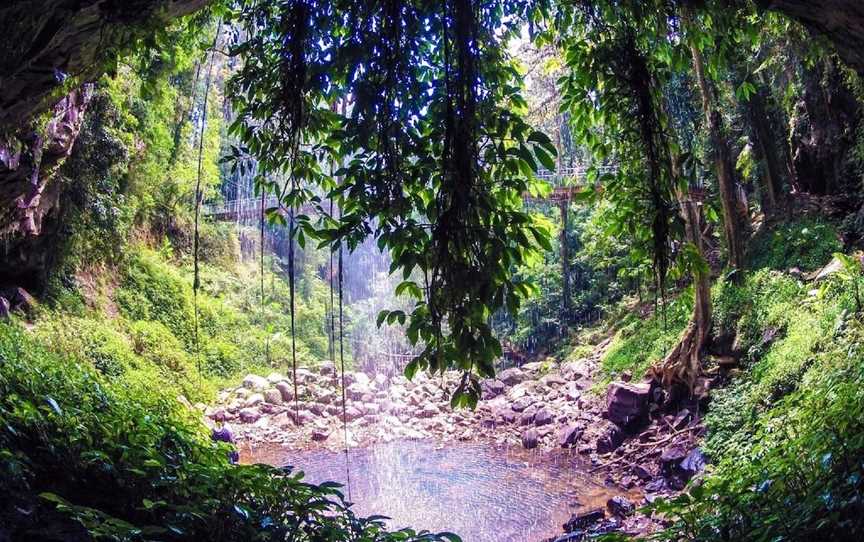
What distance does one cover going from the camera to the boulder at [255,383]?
14.8 m

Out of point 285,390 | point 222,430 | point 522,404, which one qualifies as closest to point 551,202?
point 522,404

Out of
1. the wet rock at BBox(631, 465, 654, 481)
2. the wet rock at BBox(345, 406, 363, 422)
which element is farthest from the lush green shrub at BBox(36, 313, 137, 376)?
the wet rock at BBox(631, 465, 654, 481)

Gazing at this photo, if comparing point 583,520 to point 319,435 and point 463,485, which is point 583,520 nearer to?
point 463,485

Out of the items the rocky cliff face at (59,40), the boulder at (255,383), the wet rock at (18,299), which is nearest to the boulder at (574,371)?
the boulder at (255,383)

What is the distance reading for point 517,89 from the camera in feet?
8.64

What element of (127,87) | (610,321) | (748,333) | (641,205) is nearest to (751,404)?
(748,333)

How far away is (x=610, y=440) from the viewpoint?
988 centimetres

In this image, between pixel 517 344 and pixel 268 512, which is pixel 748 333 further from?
pixel 517 344

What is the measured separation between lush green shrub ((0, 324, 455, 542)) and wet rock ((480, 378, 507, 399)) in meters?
11.9

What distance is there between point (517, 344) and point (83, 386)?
15642mm

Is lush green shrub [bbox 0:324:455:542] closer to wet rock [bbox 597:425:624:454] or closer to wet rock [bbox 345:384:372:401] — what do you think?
wet rock [bbox 597:425:624:454]

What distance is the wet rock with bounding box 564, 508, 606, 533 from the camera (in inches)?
274

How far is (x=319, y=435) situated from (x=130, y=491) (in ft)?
33.6

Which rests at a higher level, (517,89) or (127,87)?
(127,87)
